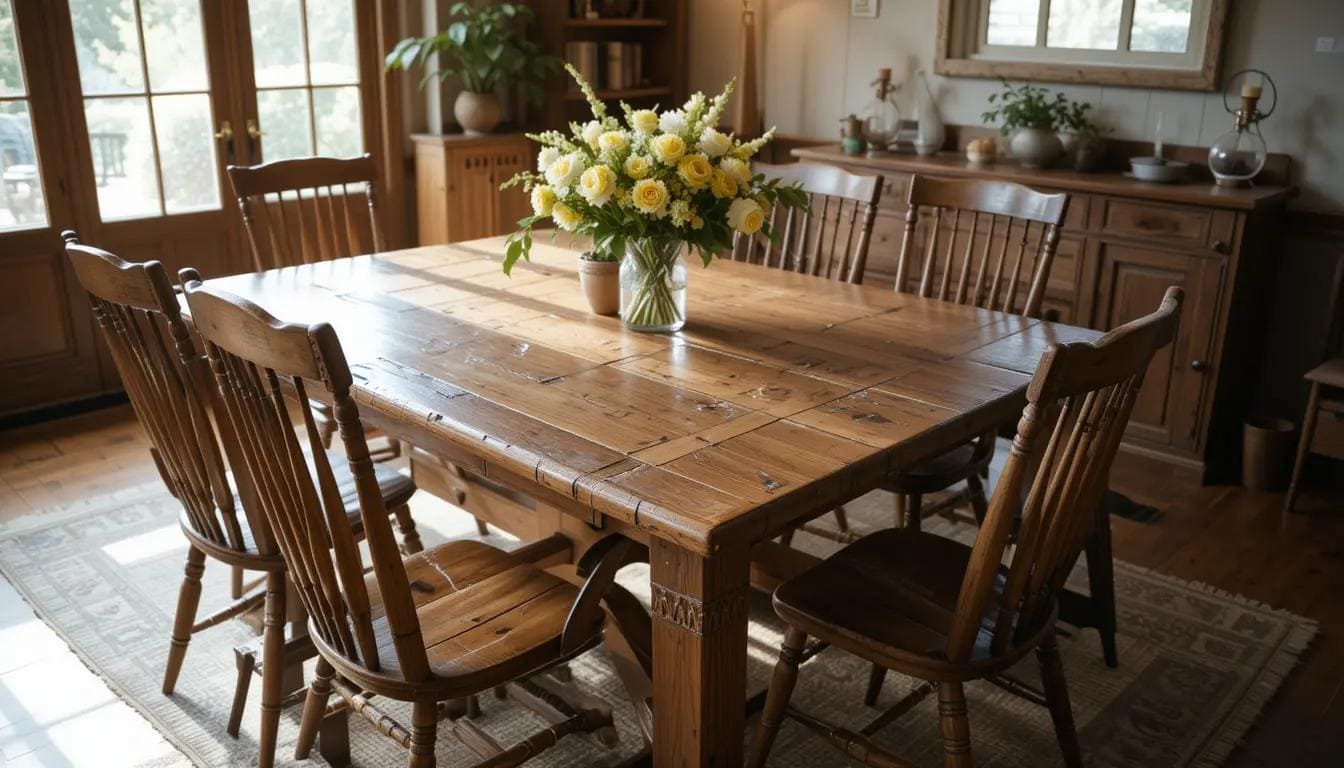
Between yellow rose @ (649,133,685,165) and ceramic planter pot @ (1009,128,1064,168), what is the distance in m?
2.28

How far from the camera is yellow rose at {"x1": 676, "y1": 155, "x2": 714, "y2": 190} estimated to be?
2191mm

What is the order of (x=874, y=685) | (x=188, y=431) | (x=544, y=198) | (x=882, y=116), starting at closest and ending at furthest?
1. (x=188, y=431)
2. (x=544, y=198)
3. (x=874, y=685)
4. (x=882, y=116)

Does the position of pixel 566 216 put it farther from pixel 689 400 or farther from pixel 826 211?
pixel 826 211

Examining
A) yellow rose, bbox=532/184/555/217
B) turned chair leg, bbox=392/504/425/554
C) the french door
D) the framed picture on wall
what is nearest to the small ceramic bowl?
the framed picture on wall

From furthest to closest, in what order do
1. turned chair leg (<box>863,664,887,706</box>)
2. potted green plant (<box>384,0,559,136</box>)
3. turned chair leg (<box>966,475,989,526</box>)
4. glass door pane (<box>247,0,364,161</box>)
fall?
1. potted green plant (<box>384,0,559,136</box>)
2. glass door pane (<box>247,0,364,161</box>)
3. turned chair leg (<box>966,475,989,526</box>)
4. turned chair leg (<box>863,664,887,706</box>)

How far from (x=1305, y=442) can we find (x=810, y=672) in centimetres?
187

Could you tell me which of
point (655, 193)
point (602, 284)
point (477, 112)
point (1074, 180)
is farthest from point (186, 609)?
point (1074, 180)

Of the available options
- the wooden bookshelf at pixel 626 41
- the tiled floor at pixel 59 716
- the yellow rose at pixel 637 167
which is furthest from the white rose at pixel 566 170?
the wooden bookshelf at pixel 626 41

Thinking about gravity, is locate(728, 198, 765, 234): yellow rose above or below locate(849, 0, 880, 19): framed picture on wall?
below

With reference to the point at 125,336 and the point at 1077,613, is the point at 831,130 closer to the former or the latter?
the point at 1077,613

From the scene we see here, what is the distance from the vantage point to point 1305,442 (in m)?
3.43

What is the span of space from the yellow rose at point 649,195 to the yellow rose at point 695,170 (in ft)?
0.17

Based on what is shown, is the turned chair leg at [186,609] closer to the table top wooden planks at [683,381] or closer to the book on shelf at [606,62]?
the table top wooden planks at [683,381]

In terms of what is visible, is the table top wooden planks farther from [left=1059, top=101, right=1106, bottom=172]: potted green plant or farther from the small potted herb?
[left=1059, top=101, right=1106, bottom=172]: potted green plant
